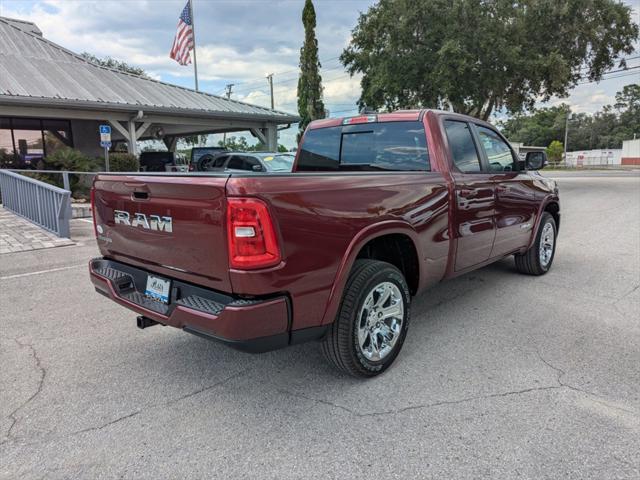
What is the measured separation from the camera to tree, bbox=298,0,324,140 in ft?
109

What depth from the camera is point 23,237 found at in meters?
8.55

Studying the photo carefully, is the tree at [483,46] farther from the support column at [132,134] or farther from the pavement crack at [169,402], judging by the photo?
the pavement crack at [169,402]

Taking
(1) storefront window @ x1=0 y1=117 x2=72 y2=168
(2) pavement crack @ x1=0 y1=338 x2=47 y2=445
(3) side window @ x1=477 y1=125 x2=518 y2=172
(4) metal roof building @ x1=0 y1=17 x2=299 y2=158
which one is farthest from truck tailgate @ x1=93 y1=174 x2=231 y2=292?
(1) storefront window @ x1=0 y1=117 x2=72 y2=168

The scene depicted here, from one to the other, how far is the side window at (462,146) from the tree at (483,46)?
13.0m

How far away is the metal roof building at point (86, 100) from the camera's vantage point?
584 inches

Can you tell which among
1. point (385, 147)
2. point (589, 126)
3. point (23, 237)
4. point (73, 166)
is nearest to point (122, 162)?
point (73, 166)

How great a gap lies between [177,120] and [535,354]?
17.9 metres

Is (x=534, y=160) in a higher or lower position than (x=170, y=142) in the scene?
lower

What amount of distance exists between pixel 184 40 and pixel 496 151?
2394 cm

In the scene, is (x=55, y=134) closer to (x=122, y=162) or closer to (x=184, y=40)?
(x=122, y=162)

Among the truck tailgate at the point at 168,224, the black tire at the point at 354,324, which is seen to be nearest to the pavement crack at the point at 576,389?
the black tire at the point at 354,324

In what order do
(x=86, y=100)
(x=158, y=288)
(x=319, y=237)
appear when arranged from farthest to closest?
1. (x=86, y=100)
2. (x=158, y=288)
3. (x=319, y=237)

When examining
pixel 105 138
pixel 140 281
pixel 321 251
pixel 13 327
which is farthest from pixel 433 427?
pixel 105 138

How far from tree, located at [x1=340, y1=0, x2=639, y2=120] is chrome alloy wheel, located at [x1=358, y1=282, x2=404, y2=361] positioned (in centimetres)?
1476
